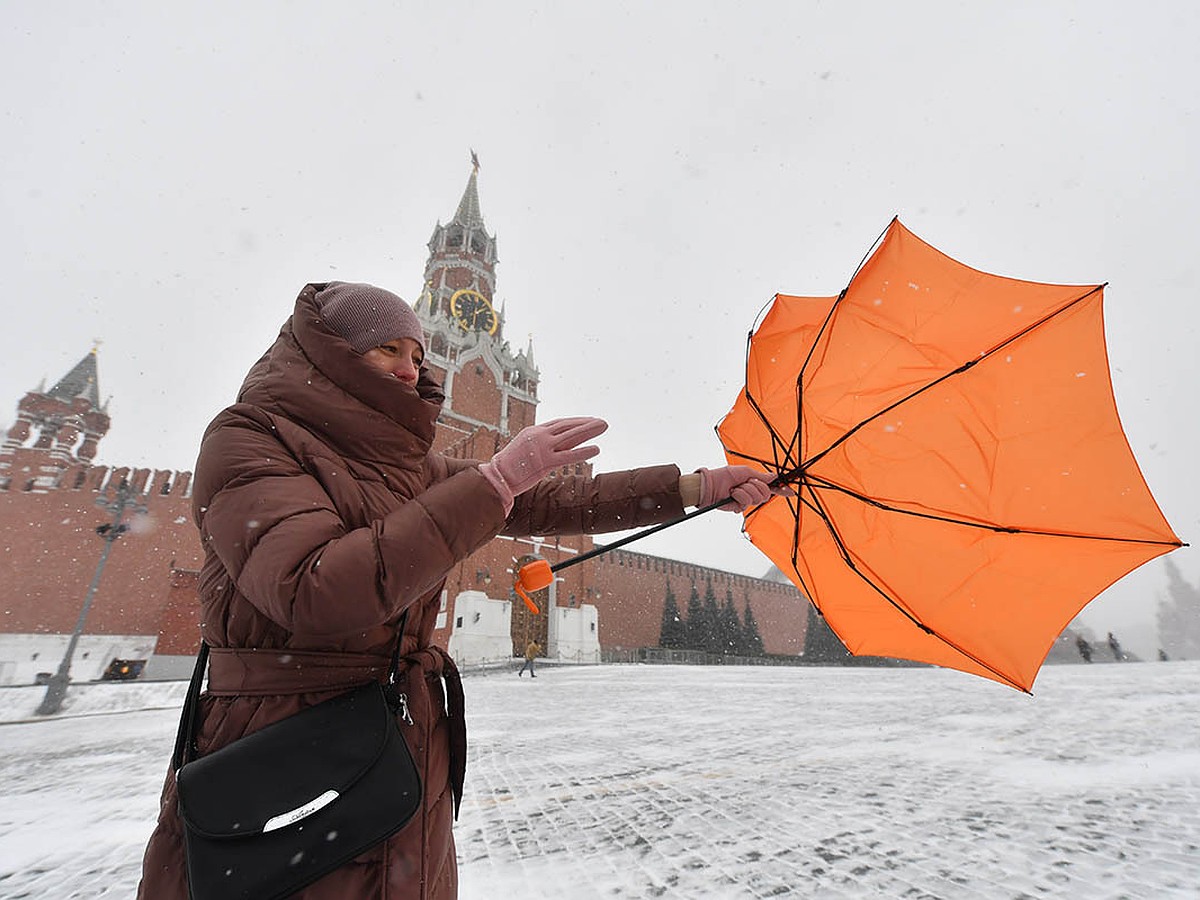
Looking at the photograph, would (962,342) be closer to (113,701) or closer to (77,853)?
(77,853)

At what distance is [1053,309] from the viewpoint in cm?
200

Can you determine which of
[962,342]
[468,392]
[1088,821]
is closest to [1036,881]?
[1088,821]

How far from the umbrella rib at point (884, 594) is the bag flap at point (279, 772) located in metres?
1.83

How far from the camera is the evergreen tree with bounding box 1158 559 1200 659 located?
85750 mm

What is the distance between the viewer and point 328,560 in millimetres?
853

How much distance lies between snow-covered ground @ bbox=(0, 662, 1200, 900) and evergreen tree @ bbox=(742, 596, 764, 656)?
31.9m

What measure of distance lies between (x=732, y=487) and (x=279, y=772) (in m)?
1.46

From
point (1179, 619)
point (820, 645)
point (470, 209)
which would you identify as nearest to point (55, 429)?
point (470, 209)

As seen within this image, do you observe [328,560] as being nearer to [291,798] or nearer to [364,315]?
[291,798]

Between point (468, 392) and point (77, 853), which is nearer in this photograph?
point (77, 853)

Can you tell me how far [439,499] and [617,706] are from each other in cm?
905

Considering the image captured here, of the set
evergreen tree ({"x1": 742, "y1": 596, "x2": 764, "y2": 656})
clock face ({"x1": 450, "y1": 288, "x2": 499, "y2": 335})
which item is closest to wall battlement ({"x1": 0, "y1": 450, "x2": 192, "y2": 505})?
clock face ({"x1": 450, "y1": 288, "x2": 499, "y2": 335})

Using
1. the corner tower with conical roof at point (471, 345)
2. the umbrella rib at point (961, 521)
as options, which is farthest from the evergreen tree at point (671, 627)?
the umbrella rib at point (961, 521)

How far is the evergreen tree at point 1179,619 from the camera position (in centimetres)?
8575
